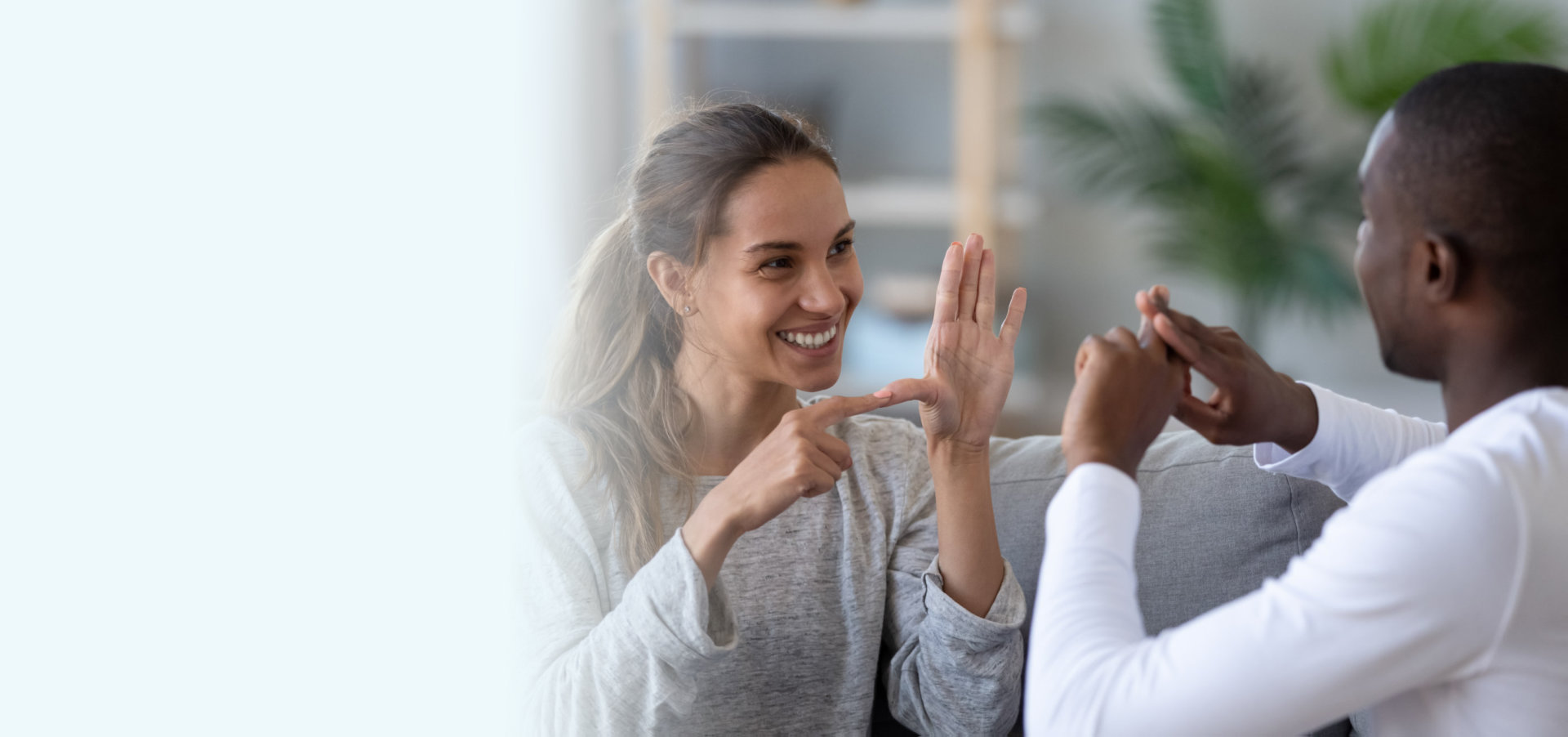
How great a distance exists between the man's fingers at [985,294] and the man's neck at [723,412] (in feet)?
0.98

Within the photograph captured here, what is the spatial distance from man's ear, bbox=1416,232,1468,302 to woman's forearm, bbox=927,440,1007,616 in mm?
560

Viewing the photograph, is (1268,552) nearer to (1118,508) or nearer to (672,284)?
(1118,508)

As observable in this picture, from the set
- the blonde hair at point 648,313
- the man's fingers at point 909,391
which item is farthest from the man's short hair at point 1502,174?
the blonde hair at point 648,313

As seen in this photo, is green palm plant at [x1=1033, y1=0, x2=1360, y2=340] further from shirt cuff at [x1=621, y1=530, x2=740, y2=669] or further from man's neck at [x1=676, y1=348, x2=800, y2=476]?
shirt cuff at [x1=621, y1=530, x2=740, y2=669]

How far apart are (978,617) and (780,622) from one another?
0.80 feet

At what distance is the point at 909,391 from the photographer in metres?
1.28

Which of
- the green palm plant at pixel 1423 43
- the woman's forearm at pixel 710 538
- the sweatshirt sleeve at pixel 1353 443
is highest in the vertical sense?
the green palm plant at pixel 1423 43

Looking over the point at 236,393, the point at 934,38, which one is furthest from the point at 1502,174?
the point at 934,38

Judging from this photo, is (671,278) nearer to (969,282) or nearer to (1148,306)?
(969,282)

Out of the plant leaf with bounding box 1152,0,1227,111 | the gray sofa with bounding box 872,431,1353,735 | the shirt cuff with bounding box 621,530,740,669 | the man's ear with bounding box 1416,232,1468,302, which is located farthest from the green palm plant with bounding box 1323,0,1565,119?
the shirt cuff with bounding box 621,530,740,669

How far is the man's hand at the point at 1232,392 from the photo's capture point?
102 cm

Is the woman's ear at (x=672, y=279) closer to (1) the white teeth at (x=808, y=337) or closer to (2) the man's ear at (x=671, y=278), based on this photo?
(2) the man's ear at (x=671, y=278)

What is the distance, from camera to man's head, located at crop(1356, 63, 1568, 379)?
0.83 metres

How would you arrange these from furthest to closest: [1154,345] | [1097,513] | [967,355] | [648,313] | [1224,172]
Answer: [1224,172] < [648,313] < [967,355] < [1154,345] < [1097,513]
